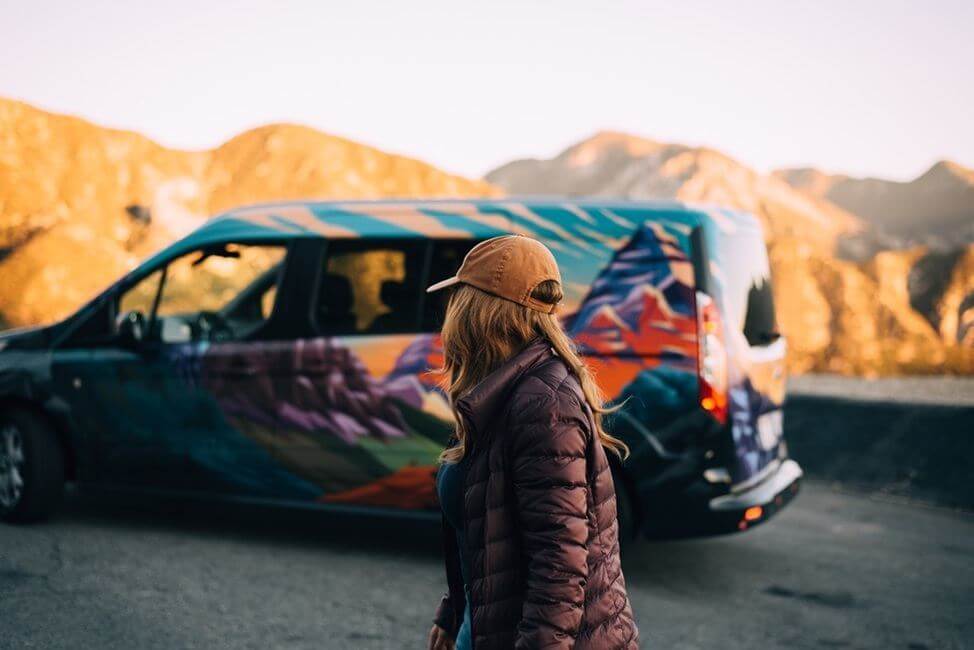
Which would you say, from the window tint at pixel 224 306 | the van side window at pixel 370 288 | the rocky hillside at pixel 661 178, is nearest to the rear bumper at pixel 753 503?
the van side window at pixel 370 288

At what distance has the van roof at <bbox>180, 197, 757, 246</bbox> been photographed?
17.8 ft

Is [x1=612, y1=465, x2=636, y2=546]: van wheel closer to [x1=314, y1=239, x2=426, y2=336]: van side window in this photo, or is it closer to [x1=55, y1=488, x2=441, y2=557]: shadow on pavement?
[x1=55, y1=488, x2=441, y2=557]: shadow on pavement

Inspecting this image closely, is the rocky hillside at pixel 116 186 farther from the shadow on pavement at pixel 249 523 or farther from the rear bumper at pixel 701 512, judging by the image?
the rear bumper at pixel 701 512

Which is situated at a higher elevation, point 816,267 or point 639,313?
point 639,313

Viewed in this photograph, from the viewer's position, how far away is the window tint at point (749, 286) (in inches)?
212

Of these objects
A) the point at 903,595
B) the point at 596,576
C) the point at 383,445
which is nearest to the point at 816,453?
the point at 903,595

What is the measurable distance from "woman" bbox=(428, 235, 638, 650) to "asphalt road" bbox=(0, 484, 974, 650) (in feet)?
7.87

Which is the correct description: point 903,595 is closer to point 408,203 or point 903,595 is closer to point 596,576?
point 408,203

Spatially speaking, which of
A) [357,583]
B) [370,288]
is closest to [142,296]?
[370,288]

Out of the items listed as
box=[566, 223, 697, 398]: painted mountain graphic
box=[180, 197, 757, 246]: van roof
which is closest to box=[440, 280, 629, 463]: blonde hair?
box=[566, 223, 697, 398]: painted mountain graphic

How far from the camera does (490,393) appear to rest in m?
2.10

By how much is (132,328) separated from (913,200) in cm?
17458

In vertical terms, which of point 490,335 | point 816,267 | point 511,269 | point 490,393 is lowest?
point 816,267

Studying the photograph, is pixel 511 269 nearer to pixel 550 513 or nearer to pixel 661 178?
pixel 550 513
